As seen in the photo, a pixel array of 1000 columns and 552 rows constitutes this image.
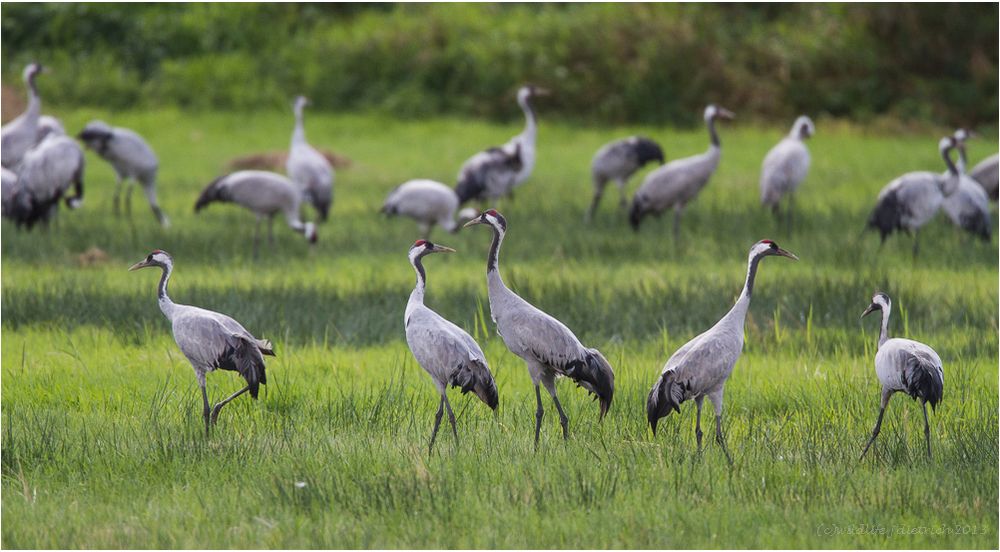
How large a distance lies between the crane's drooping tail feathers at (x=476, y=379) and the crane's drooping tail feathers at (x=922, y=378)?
1557 mm

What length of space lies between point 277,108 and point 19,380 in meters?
17.9

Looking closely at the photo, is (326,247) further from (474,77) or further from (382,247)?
(474,77)

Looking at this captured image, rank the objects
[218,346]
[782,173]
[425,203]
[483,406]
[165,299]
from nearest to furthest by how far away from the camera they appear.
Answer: [218,346], [165,299], [483,406], [425,203], [782,173]

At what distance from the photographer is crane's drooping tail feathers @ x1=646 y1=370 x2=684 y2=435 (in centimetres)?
533

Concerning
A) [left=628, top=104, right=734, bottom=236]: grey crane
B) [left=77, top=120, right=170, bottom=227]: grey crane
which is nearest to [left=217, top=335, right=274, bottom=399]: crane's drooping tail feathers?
[left=628, top=104, right=734, bottom=236]: grey crane

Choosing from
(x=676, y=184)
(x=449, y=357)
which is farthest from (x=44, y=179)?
(x=449, y=357)

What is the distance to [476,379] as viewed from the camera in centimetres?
541

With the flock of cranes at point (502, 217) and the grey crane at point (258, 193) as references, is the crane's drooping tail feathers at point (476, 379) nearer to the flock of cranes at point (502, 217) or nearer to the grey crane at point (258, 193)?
the flock of cranes at point (502, 217)

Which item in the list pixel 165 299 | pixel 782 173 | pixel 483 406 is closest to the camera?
pixel 165 299

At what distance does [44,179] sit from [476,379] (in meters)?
7.70

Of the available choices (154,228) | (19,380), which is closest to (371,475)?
(19,380)

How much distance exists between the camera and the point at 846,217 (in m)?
13.2

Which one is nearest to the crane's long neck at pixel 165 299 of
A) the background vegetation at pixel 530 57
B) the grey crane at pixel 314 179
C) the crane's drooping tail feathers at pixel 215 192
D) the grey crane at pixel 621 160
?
the crane's drooping tail feathers at pixel 215 192

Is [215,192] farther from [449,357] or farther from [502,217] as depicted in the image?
[449,357]
